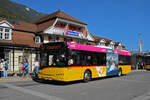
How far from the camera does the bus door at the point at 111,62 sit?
620 inches

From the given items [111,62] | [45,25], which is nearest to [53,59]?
[111,62]

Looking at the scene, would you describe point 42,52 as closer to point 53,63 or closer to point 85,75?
point 53,63

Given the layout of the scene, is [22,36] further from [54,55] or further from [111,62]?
[54,55]

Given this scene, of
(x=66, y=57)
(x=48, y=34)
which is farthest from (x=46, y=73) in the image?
(x=48, y=34)

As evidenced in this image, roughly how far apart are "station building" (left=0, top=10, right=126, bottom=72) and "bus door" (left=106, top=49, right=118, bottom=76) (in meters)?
8.70

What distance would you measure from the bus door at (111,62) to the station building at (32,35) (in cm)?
870

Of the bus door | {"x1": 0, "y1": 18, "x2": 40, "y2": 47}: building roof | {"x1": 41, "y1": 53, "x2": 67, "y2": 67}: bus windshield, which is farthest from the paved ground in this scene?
{"x1": 0, "y1": 18, "x2": 40, "y2": 47}: building roof

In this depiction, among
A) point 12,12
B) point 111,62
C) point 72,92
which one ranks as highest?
point 12,12

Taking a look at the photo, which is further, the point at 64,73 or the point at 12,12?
the point at 12,12

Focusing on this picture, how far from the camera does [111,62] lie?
53.3 ft

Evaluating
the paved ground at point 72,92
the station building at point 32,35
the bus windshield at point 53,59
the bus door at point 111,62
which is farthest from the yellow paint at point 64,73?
the station building at point 32,35

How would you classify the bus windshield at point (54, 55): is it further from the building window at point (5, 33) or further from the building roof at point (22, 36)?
the building window at point (5, 33)

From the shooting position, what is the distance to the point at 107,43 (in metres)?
42.9

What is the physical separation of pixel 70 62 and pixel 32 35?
16.6 meters
